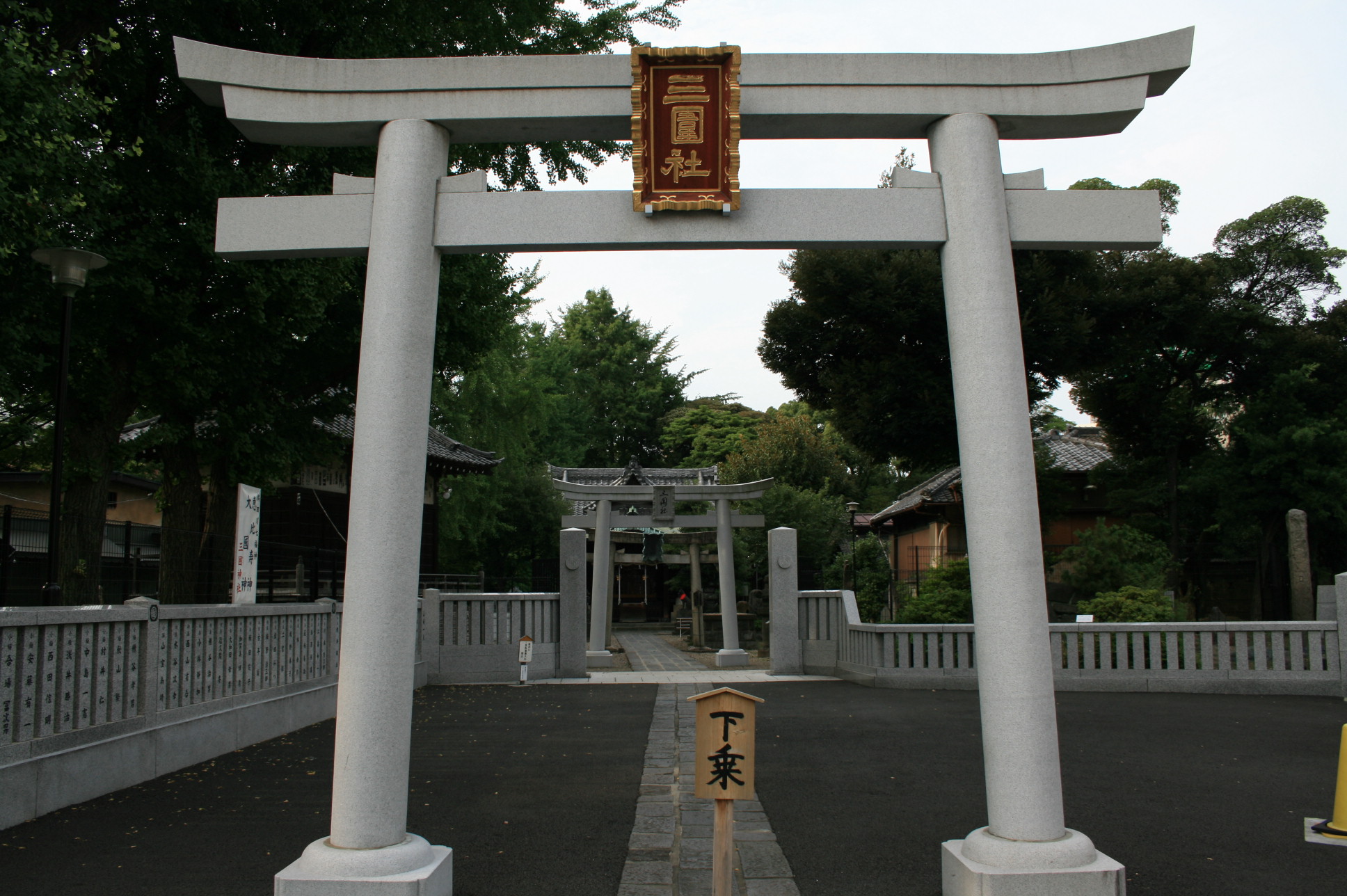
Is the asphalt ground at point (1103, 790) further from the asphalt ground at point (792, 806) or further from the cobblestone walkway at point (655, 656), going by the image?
the cobblestone walkway at point (655, 656)

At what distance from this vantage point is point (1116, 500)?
21.1m

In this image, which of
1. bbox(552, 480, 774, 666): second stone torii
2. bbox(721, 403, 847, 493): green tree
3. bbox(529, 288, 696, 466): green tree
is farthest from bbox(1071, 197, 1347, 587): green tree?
bbox(529, 288, 696, 466): green tree

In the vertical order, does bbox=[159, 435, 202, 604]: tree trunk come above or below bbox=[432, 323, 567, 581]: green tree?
below

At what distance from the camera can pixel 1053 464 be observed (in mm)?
24406

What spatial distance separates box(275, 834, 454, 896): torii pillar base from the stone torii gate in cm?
19

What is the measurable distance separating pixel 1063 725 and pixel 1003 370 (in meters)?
5.96

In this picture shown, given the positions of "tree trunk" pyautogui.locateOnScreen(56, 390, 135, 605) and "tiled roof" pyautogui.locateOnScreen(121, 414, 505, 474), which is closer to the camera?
"tree trunk" pyautogui.locateOnScreen(56, 390, 135, 605)

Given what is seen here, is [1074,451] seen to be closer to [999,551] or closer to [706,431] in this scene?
[706,431]

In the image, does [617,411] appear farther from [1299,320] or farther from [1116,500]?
[1299,320]

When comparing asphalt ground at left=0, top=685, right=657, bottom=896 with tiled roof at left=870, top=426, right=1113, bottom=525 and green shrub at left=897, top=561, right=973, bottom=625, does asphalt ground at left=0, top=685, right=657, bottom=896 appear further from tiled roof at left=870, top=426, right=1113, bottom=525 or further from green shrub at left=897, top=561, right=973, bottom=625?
tiled roof at left=870, top=426, right=1113, bottom=525

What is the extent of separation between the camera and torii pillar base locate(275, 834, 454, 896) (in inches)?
138

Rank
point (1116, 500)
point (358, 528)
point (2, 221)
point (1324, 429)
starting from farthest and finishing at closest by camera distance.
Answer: point (1116, 500) < point (1324, 429) < point (2, 221) < point (358, 528)

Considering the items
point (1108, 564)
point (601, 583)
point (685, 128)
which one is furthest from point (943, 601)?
point (685, 128)

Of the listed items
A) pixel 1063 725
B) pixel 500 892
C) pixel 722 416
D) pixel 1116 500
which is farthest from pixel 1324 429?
pixel 722 416
